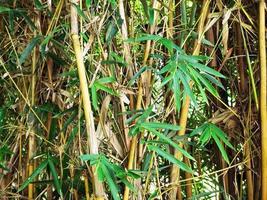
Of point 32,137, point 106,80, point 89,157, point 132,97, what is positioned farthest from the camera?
point 32,137

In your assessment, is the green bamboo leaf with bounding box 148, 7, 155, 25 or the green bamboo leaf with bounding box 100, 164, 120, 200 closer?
the green bamboo leaf with bounding box 100, 164, 120, 200

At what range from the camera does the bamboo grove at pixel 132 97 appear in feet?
3.49

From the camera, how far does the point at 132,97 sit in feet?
3.74

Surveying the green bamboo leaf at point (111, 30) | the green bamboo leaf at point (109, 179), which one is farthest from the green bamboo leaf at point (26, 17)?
the green bamboo leaf at point (109, 179)

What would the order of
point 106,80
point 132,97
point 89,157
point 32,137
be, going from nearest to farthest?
point 89,157 → point 106,80 → point 132,97 → point 32,137

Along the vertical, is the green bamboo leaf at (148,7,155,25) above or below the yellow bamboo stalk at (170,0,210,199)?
above

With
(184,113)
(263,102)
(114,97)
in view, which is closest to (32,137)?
(114,97)

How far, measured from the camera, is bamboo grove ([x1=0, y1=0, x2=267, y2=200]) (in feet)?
3.49

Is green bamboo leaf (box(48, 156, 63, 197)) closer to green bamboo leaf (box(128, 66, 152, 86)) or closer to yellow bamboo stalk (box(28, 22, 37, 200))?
yellow bamboo stalk (box(28, 22, 37, 200))

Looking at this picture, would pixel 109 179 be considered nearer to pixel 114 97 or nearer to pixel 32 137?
pixel 114 97

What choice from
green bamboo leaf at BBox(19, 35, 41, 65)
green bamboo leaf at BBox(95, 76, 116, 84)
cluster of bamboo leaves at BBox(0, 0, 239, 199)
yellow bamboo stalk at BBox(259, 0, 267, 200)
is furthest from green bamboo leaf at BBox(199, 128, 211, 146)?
green bamboo leaf at BBox(19, 35, 41, 65)

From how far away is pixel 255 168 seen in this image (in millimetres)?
1234

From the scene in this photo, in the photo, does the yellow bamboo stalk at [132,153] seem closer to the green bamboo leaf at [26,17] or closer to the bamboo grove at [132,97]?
the bamboo grove at [132,97]

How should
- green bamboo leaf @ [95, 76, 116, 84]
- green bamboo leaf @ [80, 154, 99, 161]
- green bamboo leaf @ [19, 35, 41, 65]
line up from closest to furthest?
green bamboo leaf @ [80, 154, 99, 161], green bamboo leaf @ [95, 76, 116, 84], green bamboo leaf @ [19, 35, 41, 65]
